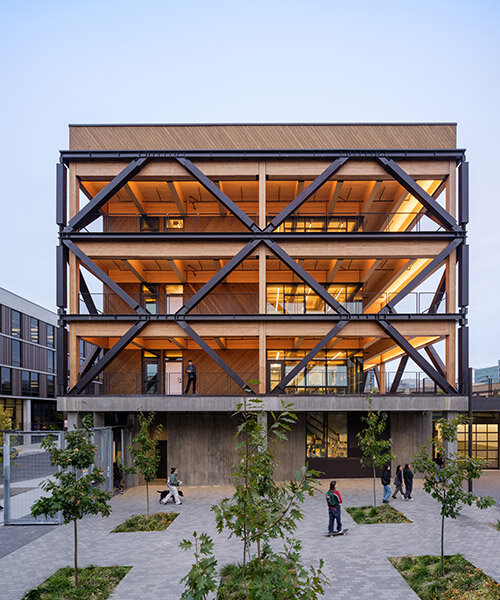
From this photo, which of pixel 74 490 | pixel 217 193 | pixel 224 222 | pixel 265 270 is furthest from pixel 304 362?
pixel 74 490

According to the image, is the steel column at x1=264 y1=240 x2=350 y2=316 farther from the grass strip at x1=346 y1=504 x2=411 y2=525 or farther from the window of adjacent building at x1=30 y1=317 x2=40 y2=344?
the window of adjacent building at x1=30 y1=317 x2=40 y2=344

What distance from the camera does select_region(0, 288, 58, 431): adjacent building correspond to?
46.3 meters

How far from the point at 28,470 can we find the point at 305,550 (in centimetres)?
1356

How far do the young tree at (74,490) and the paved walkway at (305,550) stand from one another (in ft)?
5.94

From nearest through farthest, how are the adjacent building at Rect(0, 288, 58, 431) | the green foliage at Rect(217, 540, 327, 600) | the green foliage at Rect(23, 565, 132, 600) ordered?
the green foliage at Rect(217, 540, 327, 600) < the green foliage at Rect(23, 565, 132, 600) < the adjacent building at Rect(0, 288, 58, 431)

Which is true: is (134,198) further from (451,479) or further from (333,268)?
(451,479)

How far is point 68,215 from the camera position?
23.0 metres

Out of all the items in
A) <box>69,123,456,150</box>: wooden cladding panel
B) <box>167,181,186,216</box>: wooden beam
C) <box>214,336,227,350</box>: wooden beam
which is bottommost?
<box>214,336,227,350</box>: wooden beam

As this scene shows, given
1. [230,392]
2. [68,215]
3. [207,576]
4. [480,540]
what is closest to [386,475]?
[480,540]

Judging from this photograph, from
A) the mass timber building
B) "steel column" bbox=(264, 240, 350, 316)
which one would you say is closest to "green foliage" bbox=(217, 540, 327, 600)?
the mass timber building

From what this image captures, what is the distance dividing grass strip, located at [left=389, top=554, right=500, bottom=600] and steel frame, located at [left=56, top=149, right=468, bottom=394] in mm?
10996

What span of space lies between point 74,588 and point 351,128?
22.1m

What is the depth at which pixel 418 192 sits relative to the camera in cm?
2239

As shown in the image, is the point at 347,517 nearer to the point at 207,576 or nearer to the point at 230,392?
the point at 230,392
